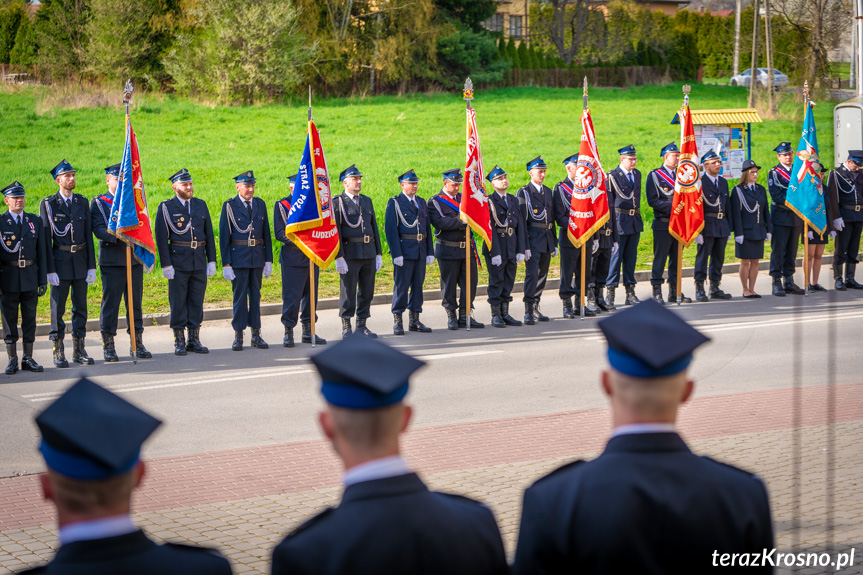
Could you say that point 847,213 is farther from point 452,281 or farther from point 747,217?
point 452,281

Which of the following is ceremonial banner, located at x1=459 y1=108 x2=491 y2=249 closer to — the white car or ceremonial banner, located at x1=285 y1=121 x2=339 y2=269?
ceremonial banner, located at x1=285 y1=121 x2=339 y2=269

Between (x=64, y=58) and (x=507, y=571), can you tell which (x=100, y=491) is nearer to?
(x=507, y=571)

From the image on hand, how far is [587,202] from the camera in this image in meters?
13.8

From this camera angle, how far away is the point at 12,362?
1085 cm

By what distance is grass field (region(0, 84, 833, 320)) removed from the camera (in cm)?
2325

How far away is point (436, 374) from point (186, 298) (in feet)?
11.6

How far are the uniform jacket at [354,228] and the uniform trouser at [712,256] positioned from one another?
16.9 ft

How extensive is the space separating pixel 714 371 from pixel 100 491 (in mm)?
8806

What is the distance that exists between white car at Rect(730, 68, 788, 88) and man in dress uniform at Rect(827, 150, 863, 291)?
29.8m

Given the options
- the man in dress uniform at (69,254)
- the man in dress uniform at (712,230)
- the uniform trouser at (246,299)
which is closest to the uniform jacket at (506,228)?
the man in dress uniform at (712,230)

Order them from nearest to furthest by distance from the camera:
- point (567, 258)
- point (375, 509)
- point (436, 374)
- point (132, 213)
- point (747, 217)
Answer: point (375, 509)
point (436, 374)
point (132, 213)
point (567, 258)
point (747, 217)

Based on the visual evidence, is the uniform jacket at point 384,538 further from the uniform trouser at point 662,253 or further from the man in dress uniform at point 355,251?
the uniform trouser at point 662,253

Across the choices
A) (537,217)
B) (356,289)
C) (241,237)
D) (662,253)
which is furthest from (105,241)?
(662,253)

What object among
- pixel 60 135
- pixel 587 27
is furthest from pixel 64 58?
pixel 587 27
